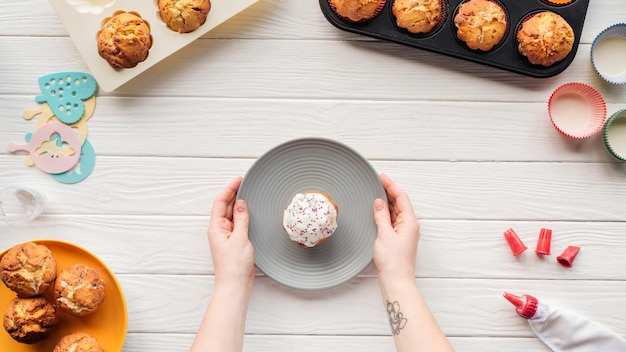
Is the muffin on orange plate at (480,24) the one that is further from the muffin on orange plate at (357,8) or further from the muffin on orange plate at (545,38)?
the muffin on orange plate at (357,8)

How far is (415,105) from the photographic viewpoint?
1.82 metres

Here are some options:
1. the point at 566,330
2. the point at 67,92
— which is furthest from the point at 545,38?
the point at 67,92

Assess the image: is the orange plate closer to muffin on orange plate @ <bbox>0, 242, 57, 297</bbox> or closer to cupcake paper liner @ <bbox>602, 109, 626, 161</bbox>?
muffin on orange plate @ <bbox>0, 242, 57, 297</bbox>

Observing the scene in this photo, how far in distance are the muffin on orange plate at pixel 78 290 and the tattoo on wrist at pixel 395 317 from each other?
0.87 metres

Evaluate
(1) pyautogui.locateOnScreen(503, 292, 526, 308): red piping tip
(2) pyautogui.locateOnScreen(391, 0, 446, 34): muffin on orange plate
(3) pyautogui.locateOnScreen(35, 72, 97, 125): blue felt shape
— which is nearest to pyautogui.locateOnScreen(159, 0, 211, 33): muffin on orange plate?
(3) pyautogui.locateOnScreen(35, 72, 97, 125): blue felt shape

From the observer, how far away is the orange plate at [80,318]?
1719 mm

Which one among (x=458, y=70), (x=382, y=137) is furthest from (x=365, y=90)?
(x=458, y=70)

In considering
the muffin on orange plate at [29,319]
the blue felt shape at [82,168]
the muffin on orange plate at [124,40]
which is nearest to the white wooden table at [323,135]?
the blue felt shape at [82,168]

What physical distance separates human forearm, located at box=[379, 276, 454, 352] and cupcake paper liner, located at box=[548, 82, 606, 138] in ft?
2.39

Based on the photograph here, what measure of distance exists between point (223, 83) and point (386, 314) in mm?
929

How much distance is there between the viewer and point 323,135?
5.97 ft

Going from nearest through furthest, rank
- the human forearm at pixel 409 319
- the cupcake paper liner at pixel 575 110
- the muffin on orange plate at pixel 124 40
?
the human forearm at pixel 409 319 → the muffin on orange plate at pixel 124 40 → the cupcake paper liner at pixel 575 110

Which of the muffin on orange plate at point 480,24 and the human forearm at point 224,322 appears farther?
the muffin on orange plate at point 480,24

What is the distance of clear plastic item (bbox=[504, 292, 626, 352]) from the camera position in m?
1.78
